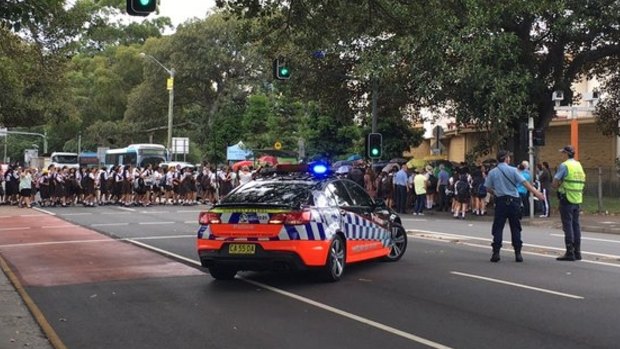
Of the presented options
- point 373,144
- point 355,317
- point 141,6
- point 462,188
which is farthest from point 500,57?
point 355,317

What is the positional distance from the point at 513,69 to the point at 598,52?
14.2 ft

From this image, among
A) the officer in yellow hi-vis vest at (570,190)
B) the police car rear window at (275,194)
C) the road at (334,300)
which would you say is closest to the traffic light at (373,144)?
the road at (334,300)

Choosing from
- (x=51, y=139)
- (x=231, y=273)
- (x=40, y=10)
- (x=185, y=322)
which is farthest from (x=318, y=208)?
(x=51, y=139)

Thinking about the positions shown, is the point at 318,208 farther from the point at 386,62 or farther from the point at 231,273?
the point at 386,62

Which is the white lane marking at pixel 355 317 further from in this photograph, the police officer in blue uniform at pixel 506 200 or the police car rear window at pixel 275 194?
the police officer in blue uniform at pixel 506 200

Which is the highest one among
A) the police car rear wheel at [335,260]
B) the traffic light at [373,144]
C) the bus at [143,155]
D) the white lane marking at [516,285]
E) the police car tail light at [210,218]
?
the bus at [143,155]

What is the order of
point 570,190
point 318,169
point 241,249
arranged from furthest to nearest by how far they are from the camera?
point 570,190, point 318,169, point 241,249

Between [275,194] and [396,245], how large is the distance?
314 cm

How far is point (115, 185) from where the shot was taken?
2903cm

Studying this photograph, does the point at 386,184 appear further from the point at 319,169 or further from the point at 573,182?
the point at 319,169

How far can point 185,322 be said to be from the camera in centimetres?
734

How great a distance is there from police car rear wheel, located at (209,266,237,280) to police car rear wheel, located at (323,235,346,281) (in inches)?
54.2

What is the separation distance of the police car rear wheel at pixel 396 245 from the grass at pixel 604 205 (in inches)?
589

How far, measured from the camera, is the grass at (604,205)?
24734mm
